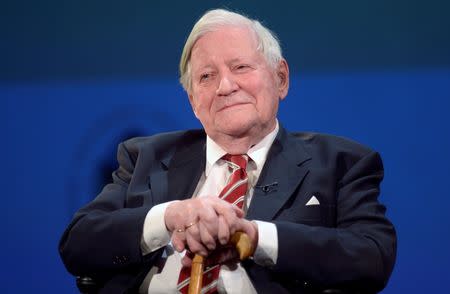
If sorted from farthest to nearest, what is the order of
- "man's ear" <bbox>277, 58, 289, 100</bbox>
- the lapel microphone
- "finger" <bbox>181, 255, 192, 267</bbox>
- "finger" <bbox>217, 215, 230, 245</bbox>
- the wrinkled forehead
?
"man's ear" <bbox>277, 58, 289, 100</bbox>
the wrinkled forehead
the lapel microphone
"finger" <bbox>181, 255, 192, 267</bbox>
"finger" <bbox>217, 215, 230, 245</bbox>

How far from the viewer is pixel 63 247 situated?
1886mm

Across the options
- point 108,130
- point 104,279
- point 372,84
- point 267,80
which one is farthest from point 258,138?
point 108,130

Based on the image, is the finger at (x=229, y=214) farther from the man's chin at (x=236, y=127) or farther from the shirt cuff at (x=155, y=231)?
the man's chin at (x=236, y=127)

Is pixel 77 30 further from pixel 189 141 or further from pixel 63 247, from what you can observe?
pixel 63 247

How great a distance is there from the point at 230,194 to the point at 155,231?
0.24 m

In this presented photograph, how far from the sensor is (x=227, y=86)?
1.99m

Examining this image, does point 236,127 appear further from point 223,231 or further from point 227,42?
point 223,231

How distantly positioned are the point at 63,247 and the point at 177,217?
39 cm

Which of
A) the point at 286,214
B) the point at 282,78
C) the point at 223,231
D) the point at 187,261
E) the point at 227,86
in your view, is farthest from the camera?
the point at 282,78

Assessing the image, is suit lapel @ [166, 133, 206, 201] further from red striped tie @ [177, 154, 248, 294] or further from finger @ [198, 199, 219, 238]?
finger @ [198, 199, 219, 238]

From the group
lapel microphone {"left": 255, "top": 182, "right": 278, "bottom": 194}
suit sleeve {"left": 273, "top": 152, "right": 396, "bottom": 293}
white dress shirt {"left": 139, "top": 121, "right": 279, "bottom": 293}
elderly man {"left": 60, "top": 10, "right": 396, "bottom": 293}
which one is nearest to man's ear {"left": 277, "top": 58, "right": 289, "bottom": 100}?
elderly man {"left": 60, "top": 10, "right": 396, "bottom": 293}

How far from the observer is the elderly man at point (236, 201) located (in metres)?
1.69

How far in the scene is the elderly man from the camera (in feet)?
5.55

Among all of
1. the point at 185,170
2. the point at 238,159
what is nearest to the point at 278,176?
the point at 238,159
